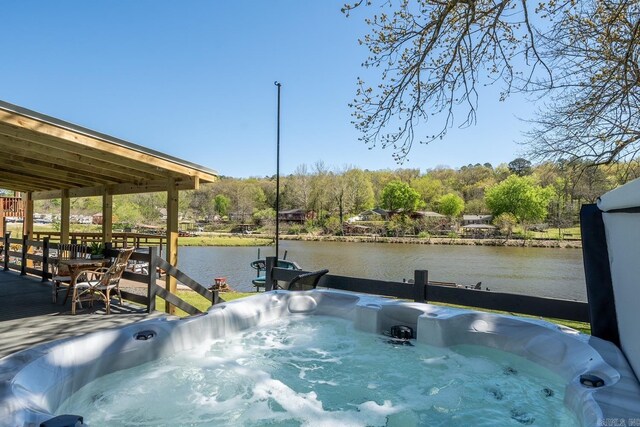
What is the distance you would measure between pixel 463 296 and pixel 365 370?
1146 millimetres

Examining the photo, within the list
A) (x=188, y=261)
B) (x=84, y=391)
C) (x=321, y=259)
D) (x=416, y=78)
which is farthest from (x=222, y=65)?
(x=321, y=259)

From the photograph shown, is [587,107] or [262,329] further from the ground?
[587,107]

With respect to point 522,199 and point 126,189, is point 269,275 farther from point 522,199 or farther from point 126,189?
point 522,199

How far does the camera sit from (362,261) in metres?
21.3

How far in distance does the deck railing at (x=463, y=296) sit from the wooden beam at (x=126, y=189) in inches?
87.6

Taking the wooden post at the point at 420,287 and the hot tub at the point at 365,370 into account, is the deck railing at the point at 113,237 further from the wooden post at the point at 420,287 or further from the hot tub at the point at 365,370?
the wooden post at the point at 420,287

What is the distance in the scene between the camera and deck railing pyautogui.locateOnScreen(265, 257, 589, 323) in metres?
2.67

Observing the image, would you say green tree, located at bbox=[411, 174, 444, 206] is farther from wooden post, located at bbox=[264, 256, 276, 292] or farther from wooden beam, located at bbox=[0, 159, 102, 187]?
wooden post, located at bbox=[264, 256, 276, 292]

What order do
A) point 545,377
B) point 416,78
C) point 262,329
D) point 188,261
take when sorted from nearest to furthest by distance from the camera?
point 545,377 → point 262,329 → point 416,78 → point 188,261

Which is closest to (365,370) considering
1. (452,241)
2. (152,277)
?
(152,277)

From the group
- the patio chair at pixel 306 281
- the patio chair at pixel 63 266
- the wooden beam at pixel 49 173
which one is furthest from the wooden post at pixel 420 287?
the wooden beam at pixel 49 173

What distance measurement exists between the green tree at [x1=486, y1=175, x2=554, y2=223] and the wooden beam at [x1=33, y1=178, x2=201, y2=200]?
42.0 meters

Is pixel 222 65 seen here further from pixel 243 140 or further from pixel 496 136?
pixel 243 140

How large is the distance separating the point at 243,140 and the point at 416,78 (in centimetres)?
1739
